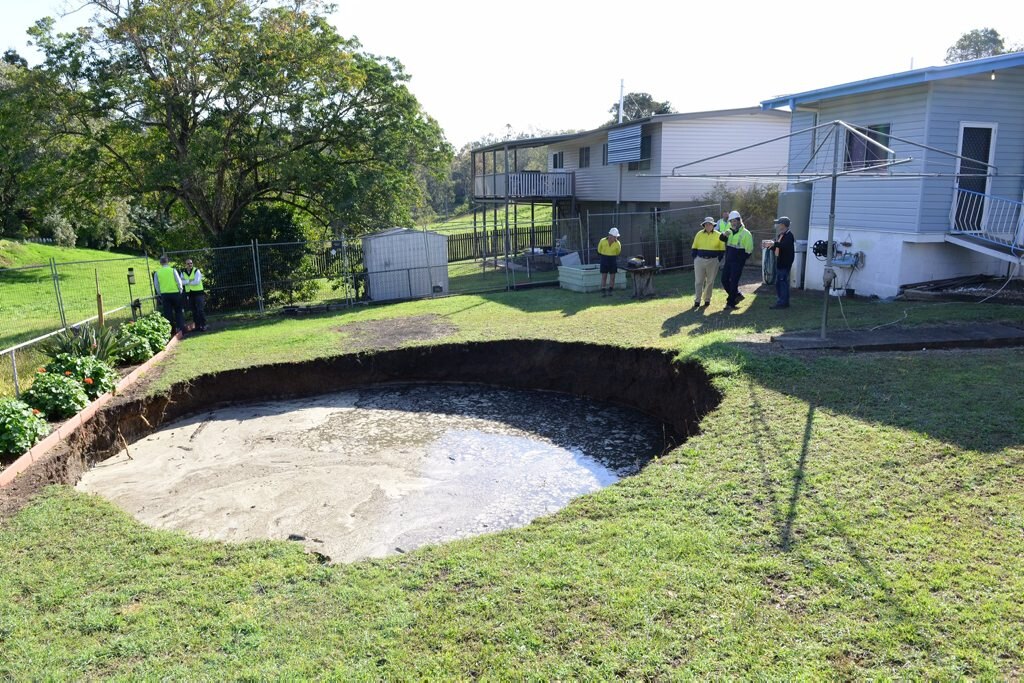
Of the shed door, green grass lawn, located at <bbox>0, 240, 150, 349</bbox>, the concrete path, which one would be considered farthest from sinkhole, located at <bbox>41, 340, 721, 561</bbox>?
the shed door

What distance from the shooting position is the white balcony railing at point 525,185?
2575 centimetres

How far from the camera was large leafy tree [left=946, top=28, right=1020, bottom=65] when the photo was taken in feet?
178

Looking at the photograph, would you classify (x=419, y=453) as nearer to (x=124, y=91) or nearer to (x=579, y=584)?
(x=579, y=584)

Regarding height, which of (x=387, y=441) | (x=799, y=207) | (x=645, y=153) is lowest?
(x=387, y=441)

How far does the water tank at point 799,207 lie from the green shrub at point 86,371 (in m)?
13.8

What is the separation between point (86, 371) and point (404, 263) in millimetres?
9734

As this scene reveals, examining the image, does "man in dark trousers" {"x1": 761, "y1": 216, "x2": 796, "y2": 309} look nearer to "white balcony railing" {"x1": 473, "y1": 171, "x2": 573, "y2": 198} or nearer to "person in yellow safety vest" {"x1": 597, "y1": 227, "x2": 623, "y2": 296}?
"person in yellow safety vest" {"x1": 597, "y1": 227, "x2": 623, "y2": 296}

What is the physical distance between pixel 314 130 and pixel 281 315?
5089mm

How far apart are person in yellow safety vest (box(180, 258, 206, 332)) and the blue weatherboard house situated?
12349mm

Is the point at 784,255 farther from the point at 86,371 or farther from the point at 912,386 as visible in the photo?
the point at 86,371

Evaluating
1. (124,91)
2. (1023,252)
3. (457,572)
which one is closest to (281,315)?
(124,91)

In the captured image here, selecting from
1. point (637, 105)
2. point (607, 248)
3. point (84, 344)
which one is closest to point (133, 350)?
point (84, 344)

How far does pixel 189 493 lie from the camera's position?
790 centimetres

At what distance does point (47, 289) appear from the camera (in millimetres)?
21516
